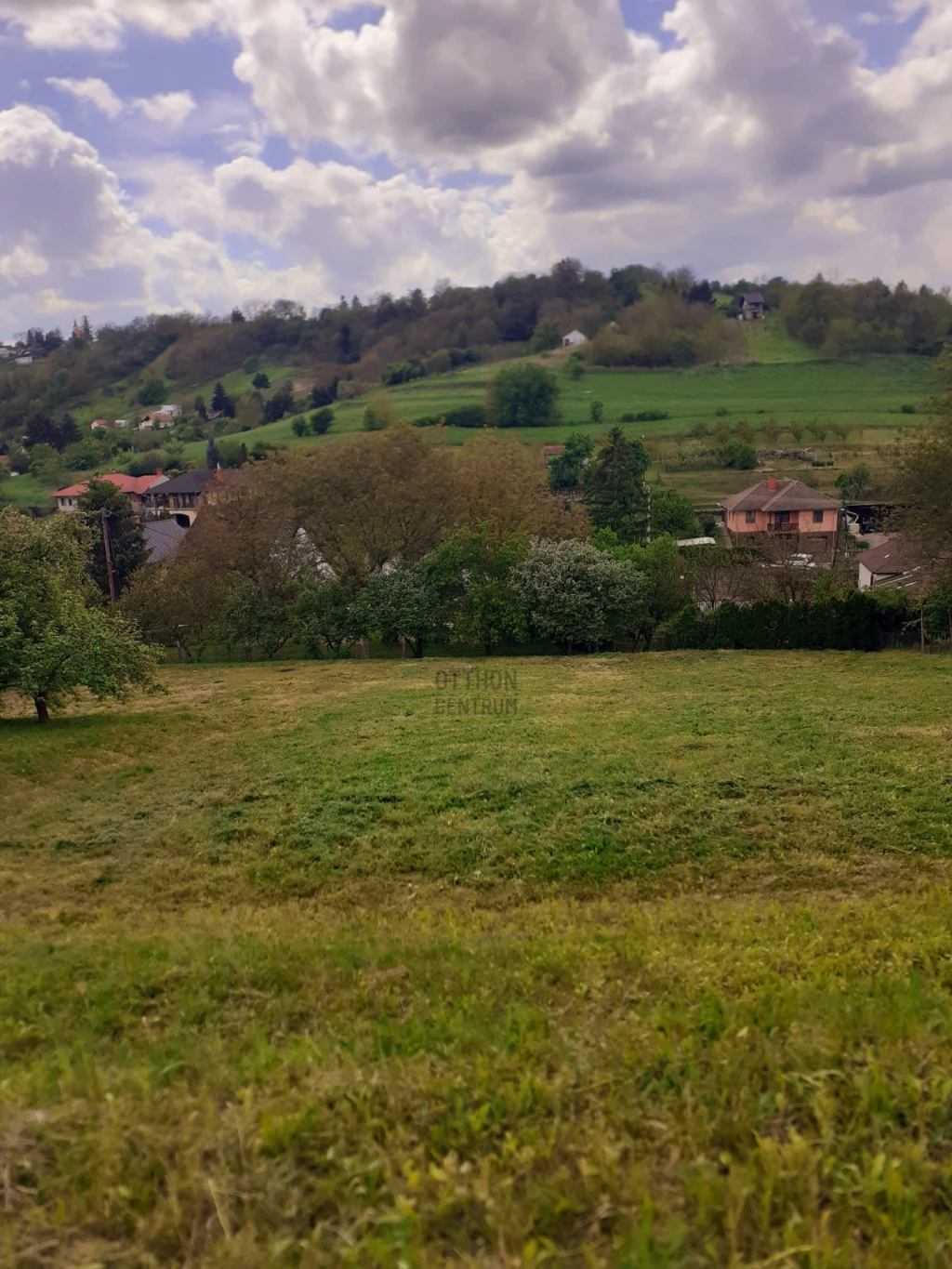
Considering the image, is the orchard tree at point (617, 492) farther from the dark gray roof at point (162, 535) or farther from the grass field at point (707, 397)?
the dark gray roof at point (162, 535)

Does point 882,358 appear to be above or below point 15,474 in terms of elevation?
above

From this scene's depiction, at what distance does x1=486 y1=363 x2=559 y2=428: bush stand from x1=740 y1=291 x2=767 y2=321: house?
55252mm

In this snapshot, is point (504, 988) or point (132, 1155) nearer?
point (132, 1155)

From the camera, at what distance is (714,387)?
92.6 metres

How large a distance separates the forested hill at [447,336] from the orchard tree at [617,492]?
198 ft

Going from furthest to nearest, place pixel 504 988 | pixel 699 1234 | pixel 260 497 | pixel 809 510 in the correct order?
1. pixel 809 510
2. pixel 260 497
3. pixel 504 988
4. pixel 699 1234

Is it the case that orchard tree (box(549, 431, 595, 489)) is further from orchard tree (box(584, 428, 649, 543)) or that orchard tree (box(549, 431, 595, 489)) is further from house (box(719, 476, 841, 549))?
house (box(719, 476, 841, 549))

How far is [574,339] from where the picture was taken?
405 feet

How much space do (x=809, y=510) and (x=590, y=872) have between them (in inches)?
1918

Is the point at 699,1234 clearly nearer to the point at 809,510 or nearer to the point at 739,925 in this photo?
the point at 739,925

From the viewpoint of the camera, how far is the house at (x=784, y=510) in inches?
2019

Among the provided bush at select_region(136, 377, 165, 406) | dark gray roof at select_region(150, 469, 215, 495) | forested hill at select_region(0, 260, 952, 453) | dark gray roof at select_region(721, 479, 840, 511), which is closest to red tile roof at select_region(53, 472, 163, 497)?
dark gray roof at select_region(150, 469, 215, 495)

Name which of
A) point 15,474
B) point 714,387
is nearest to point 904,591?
point 714,387

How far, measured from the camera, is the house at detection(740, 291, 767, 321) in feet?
406
